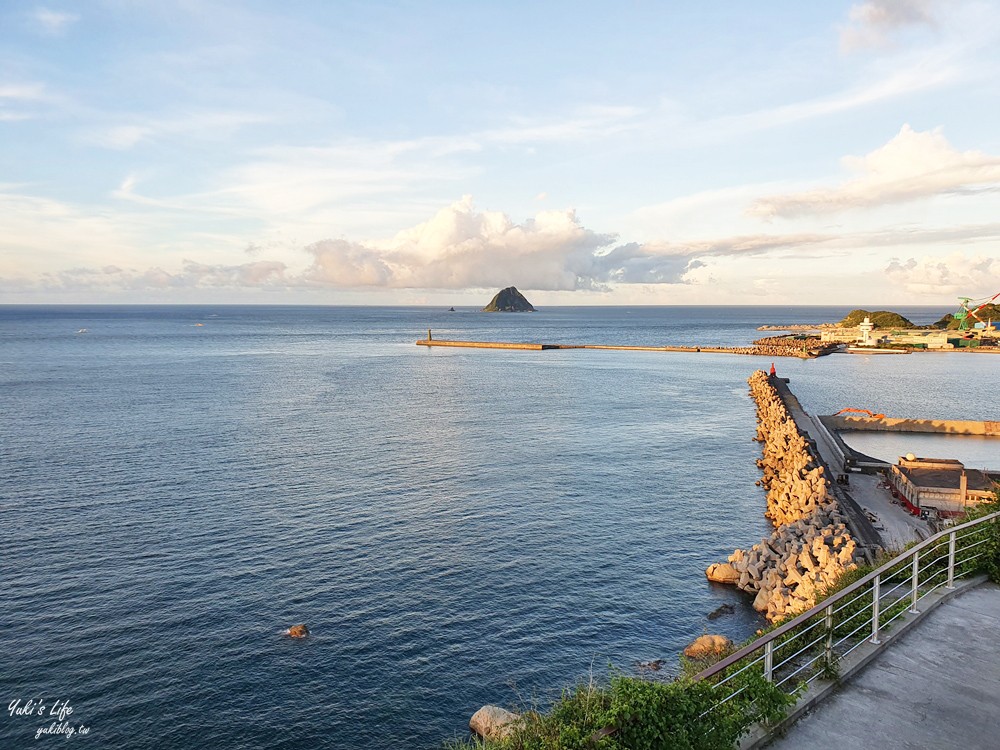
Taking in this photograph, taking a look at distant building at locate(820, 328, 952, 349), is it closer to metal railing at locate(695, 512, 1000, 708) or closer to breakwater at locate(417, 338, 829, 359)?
breakwater at locate(417, 338, 829, 359)

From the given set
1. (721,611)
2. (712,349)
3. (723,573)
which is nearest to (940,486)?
(723,573)

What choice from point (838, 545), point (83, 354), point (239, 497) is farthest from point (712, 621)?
point (83, 354)

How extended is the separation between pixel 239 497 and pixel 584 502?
2063cm

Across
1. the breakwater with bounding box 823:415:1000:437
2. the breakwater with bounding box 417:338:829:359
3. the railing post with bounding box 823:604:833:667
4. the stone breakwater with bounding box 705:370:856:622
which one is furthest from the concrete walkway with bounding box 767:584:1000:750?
the breakwater with bounding box 417:338:829:359

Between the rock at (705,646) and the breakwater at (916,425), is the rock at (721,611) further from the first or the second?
the breakwater at (916,425)

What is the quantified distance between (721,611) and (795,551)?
459cm

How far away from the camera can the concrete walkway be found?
9.74 meters

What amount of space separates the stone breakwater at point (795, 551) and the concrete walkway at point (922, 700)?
321 inches

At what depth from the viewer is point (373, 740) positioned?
753 inches

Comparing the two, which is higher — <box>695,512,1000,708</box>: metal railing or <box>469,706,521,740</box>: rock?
<box>695,512,1000,708</box>: metal railing

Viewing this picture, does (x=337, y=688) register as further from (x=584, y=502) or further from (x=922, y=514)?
(x=922, y=514)

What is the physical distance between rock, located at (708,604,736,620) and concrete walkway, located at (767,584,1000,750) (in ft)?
45.8

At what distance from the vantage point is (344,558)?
3119 cm

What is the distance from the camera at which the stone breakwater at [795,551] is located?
25391 mm
